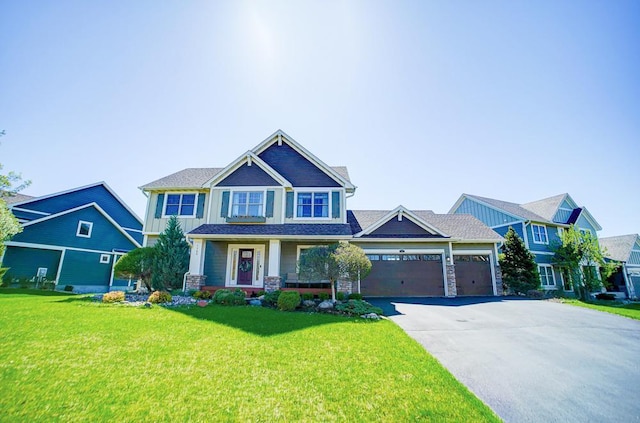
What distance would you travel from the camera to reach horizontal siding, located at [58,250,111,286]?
18547 mm

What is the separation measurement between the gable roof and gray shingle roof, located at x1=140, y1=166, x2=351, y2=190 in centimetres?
2919

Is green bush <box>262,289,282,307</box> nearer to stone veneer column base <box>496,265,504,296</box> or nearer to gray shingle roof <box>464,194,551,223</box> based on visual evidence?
stone veneer column base <box>496,265,504,296</box>

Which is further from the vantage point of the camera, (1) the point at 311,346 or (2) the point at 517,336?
(2) the point at 517,336

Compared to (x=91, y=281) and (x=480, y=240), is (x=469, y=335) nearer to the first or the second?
(x=480, y=240)

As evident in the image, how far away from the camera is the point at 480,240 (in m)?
17.1

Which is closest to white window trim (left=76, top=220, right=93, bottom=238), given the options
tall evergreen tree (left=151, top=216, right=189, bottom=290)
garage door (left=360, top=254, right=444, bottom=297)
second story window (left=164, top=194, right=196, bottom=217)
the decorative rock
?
second story window (left=164, top=194, right=196, bottom=217)

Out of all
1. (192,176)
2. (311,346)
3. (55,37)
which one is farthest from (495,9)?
(192,176)

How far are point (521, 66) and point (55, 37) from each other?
18037 millimetres

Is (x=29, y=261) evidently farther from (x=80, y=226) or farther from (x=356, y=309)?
(x=356, y=309)

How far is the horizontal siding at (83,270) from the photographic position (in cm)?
1855

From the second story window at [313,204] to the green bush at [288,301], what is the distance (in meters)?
5.96

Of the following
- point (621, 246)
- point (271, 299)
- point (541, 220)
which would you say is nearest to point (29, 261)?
point (271, 299)

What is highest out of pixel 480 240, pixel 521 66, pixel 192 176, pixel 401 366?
pixel 521 66

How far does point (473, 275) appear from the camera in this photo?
17.1m
